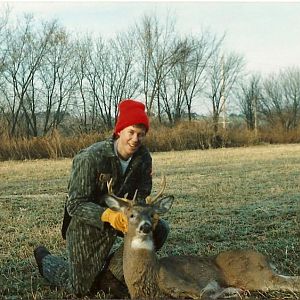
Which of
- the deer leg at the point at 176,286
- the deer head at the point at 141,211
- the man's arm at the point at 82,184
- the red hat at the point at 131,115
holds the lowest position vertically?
the deer leg at the point at 176,286

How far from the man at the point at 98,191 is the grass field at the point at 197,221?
26cm

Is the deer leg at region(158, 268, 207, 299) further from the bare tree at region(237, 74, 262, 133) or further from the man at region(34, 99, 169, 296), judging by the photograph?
the bare tree at region(237, 74, 262, 133)

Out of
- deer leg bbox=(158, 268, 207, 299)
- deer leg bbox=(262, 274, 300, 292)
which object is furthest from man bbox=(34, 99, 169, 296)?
deer leg bbox=(262, 274, 300, 292)

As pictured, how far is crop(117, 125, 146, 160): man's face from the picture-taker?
16.7ft

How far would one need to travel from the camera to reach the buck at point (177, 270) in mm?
4555

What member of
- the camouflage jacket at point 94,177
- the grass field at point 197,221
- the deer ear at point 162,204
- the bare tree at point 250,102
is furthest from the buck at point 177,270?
the bare tree at point 250,102

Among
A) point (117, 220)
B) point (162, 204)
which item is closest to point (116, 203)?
point (117, 220)

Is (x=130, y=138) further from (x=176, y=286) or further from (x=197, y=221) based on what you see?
(x=197, y=221)

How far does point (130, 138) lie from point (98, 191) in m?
0.61

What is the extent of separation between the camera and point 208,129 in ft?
122

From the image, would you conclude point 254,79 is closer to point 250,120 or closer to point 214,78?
point 250,120

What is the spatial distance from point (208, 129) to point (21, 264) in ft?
103

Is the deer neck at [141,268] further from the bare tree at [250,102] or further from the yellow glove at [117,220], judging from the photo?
the bare tree at [250,102]

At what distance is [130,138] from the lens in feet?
16.7
